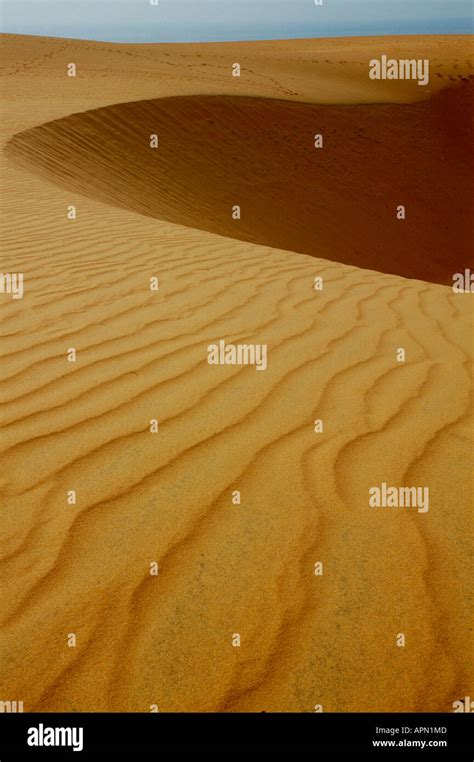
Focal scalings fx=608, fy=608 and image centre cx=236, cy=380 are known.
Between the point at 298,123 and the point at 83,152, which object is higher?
the point at 298,123

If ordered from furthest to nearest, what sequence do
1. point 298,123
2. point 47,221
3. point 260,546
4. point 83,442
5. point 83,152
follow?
point 298,123
point 83,152
point 47,221
point 83,442
point 260,546

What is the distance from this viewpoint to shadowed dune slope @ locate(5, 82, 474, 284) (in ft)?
33.3

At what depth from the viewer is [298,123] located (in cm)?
1584

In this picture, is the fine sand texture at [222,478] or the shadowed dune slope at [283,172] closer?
the fine sand texture at [222,478]

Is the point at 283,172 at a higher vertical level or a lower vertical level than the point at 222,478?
higher

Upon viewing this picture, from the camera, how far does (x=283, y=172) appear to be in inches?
545

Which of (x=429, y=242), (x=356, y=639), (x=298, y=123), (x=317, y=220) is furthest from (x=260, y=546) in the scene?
(x=298, y=123)

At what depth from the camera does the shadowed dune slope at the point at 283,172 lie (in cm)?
1014

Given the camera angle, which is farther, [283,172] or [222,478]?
[283,172]

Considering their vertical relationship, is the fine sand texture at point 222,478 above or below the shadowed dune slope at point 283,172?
below

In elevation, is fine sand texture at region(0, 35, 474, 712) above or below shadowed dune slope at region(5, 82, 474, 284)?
below
